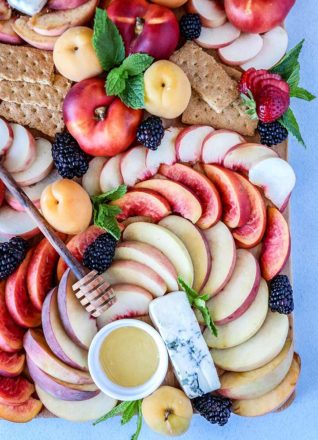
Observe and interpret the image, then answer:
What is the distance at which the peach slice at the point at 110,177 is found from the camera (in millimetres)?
1952

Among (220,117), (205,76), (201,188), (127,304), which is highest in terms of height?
Answer: (205,76)

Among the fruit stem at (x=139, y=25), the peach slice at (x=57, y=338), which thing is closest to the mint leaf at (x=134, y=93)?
the fruit stem at (x=139, y=25)

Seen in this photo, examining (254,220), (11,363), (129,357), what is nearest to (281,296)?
(254,220)

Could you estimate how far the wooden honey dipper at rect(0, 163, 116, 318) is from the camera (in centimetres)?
180

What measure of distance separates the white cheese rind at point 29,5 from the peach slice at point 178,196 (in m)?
0.57

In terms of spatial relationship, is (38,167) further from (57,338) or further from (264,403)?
(264,403)

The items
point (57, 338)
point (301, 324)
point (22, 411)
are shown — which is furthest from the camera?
point (301, 324)

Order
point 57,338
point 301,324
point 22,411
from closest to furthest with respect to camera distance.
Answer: point 57,338 → point 22,411 → point 301,324

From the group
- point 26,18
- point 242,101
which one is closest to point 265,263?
point 242,101

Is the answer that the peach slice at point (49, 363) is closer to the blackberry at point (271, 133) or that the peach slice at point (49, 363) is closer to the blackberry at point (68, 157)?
the blackberry at point (68, 157)

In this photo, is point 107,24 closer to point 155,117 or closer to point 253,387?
point 155,117

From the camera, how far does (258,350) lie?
193 centimetres

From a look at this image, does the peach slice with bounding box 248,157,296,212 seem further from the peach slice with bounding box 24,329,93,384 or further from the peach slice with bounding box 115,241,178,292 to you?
the peach slice with bounding box 24,329,93,384

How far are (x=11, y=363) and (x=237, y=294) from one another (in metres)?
0.65
